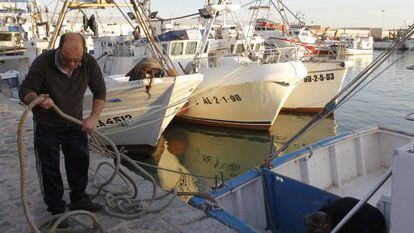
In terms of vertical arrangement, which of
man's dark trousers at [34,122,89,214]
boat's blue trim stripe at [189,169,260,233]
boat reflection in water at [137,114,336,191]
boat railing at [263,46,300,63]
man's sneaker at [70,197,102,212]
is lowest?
boat reflection in water at [137,114,336,191]

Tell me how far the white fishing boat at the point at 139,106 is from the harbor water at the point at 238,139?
82cm

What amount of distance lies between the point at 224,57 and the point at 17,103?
21.2 feet

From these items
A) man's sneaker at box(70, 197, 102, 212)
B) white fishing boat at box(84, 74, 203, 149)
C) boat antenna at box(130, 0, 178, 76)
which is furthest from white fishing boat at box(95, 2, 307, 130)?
man's sneaker at box(70, 197, 102, 212)

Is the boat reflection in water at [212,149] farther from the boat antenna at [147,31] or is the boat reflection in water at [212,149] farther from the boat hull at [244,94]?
the boat antenna at [147,31]

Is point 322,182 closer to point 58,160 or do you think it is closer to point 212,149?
point 58,160

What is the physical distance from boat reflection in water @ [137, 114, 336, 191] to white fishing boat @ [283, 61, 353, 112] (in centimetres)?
74

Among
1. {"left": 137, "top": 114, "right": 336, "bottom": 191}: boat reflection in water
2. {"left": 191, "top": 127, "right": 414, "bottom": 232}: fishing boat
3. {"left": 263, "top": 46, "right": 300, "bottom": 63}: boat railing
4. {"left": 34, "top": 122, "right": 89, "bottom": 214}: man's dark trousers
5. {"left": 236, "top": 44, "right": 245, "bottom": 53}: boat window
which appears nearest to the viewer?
{"left": 191, "top": 127, "right": 414, "bottom": 232}: fishing boat

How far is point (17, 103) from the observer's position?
1062cm

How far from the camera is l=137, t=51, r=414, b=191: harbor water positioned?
395 inches

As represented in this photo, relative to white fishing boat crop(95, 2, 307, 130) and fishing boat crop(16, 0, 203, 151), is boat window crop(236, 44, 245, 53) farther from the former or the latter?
fishing boat crop(16, 0, 203, 151)

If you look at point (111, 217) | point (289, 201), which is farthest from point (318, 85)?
point (111, 217)

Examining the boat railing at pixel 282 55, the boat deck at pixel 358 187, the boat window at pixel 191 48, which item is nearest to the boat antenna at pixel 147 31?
the boat window at pixel 191 48

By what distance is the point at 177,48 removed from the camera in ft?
44.7

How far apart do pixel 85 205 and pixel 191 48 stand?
1079 cm
